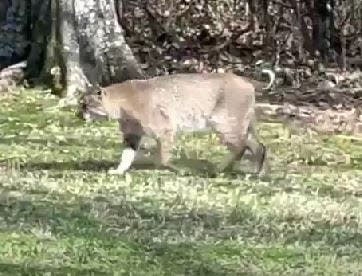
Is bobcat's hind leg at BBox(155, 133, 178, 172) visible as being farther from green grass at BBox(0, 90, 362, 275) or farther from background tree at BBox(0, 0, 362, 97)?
background tree at BBox(0, 0, 362, 97)

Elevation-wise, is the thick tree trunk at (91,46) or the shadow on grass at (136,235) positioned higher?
the shadow on grass at (136,235)

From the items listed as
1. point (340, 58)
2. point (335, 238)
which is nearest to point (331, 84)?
point (340, 58)

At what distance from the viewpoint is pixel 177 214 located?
26.5 ft

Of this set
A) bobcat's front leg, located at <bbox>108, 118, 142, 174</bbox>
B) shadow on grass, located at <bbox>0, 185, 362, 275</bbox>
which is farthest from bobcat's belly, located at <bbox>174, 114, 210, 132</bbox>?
shadow on grass, located at <bbox>0, 185, 362, 275</bbox>

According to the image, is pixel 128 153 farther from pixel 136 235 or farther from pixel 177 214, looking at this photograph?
pixel 136 235

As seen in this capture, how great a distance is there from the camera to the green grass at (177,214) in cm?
682

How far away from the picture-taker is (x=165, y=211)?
8.17 metres

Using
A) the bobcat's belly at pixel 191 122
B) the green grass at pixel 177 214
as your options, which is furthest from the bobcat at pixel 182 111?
the green grass at pixel 177 214

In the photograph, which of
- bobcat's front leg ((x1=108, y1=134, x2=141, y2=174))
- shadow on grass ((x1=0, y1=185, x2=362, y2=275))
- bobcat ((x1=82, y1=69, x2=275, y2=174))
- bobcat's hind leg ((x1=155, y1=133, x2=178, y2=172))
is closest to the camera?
shadow on grass ((x1=0, y1=185, x2=362, y2=275))

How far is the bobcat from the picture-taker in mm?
10133

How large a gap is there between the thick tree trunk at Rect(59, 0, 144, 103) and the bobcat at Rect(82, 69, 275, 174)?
15.1ft

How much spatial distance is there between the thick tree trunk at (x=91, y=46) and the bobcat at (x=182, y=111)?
461cm

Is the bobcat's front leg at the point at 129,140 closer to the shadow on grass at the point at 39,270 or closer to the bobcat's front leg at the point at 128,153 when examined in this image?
the bobcat's front leg at the point at 128,153

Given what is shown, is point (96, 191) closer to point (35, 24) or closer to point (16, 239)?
point (16, 239)
